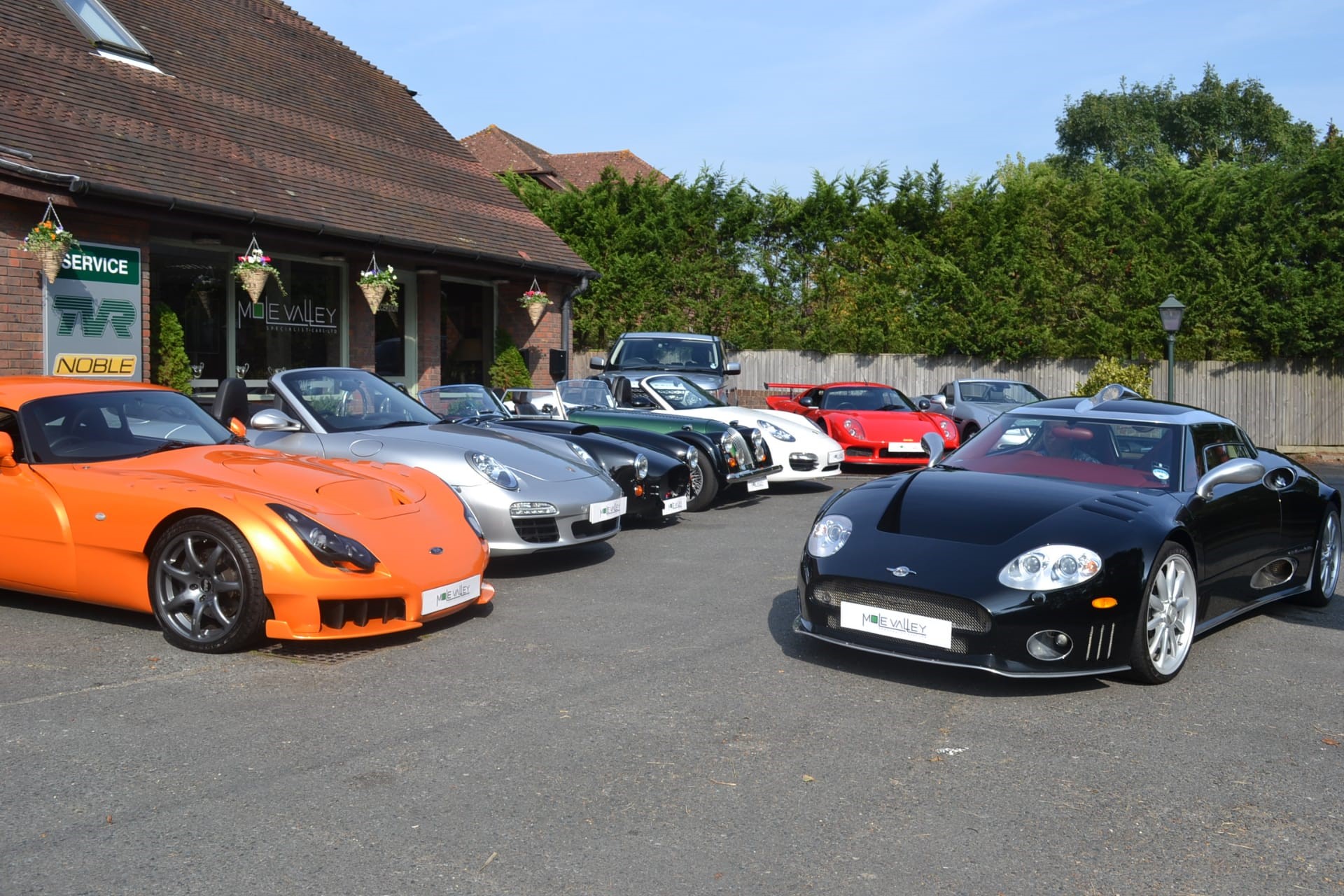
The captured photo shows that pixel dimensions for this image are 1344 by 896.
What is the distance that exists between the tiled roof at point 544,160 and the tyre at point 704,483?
32.2m

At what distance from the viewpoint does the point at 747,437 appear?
12141mm

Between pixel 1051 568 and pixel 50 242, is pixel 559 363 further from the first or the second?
pixel 1051 568

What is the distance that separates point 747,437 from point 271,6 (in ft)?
47.7

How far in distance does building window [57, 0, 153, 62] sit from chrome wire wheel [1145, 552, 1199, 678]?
1485 cm

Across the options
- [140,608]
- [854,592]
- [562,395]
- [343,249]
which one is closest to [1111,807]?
Result: [854,592]

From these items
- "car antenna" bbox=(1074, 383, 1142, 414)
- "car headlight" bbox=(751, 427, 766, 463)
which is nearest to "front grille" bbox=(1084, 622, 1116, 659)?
"car antenna" bbox=(1074, 383, 1142, 414)

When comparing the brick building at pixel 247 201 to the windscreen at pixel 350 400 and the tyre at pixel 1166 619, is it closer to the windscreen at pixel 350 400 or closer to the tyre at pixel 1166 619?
the windscreen at pixel 350 400

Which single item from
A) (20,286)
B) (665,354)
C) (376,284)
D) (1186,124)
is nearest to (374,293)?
(376,284)

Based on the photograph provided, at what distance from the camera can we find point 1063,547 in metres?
5.00

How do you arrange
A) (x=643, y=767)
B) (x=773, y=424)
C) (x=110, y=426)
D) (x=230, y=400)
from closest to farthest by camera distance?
(x=643, y=767) → (x=110, y=426) → (x=230, y=400) → (x=773, y=424)

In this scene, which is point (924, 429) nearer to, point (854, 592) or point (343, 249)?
point (343, 249)

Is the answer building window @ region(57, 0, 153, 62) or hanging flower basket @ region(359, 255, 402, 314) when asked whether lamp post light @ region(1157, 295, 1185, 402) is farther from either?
building window @ region(57, 0, 153, 62)

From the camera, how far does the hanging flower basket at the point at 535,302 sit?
1978 cm

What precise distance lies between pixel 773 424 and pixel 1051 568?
27.5 feet
